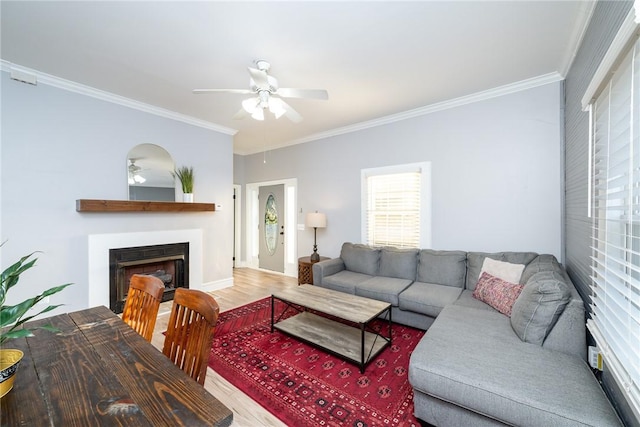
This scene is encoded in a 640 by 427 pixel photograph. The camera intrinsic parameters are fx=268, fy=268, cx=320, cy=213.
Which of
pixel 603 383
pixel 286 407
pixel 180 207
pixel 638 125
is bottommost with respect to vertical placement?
pixel 286 407

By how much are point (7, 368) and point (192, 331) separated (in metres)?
0.56

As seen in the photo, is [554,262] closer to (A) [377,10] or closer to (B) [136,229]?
(A) [377,10]

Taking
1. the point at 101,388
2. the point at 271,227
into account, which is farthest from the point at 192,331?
the point at 271,227

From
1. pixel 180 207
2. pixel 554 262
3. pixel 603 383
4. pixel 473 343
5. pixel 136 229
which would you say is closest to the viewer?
pixel 603 383

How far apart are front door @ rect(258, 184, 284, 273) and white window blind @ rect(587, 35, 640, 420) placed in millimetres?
4794

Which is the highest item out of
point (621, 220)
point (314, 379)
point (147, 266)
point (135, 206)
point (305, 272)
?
point (135, 206)

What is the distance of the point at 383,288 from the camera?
125 inches

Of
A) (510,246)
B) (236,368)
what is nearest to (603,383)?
(510,246)

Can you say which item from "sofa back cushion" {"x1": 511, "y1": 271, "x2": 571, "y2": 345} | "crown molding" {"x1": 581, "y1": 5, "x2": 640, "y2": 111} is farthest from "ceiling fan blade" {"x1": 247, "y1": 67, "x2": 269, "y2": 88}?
"sofa back cushion" {"x1": 511, "y1": 271, "x2": 571, "y2": 345}

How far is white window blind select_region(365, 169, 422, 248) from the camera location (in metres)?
3.92

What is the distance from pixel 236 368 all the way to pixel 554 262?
3.17 meters

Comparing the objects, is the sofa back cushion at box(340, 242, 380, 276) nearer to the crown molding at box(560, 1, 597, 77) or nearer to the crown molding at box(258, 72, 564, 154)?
the crown molding at box(258, 72, 564, 154)

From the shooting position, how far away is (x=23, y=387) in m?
0.89

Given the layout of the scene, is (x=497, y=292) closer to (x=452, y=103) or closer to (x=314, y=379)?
(x=314, y=379)
